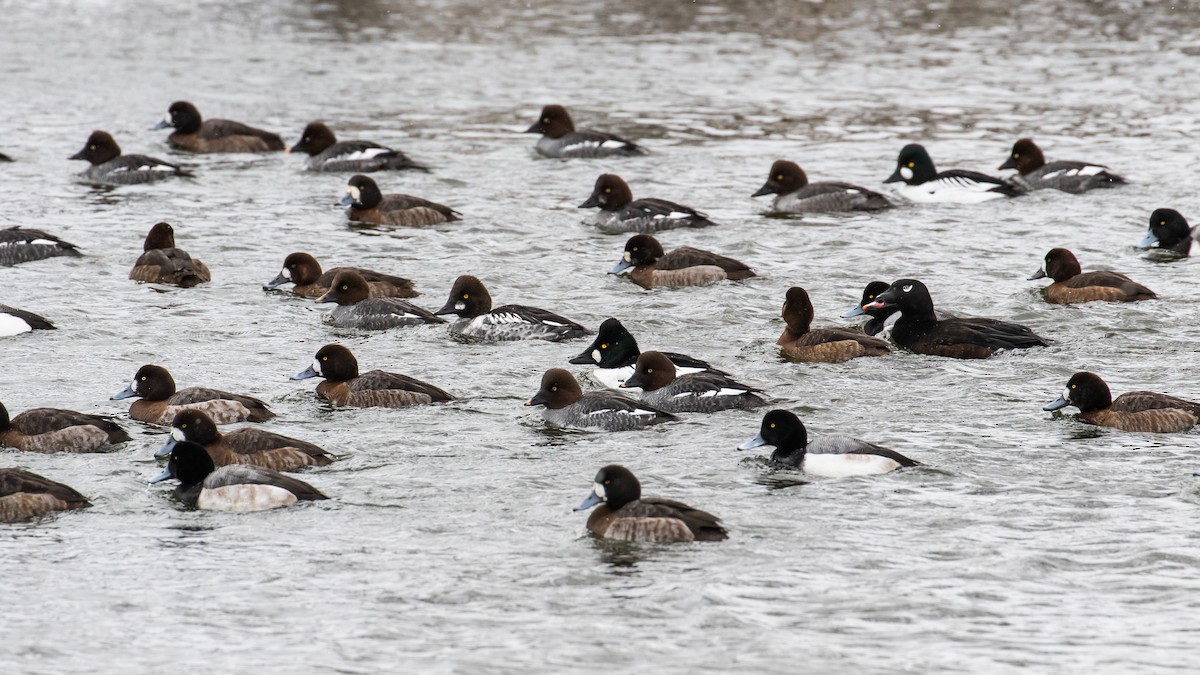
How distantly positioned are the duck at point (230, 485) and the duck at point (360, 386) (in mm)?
2530

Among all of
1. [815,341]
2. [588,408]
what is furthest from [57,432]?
[815,341]

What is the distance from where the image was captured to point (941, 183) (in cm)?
2541

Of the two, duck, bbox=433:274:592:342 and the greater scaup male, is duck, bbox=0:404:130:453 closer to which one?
duck, bbox=433:274:592:342

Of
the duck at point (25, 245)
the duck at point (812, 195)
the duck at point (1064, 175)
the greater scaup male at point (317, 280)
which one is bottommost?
the greater scaup male at point (317, 280)

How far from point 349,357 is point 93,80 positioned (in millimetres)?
21203

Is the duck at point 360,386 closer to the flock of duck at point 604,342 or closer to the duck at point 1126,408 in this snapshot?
the flock of duck at point 604,342

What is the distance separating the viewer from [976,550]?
40.3 ft

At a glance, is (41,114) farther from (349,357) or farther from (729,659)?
(729,659)

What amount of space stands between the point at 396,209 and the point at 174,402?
920 centimetres

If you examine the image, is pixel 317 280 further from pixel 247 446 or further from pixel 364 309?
pixel 247 446

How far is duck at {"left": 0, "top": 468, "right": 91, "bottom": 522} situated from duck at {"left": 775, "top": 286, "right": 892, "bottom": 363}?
8099mm

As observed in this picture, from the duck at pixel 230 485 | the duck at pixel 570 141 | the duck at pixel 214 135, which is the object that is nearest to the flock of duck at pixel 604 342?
the duck at pixel 230 485

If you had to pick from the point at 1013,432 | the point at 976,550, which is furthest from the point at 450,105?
the point at 976,550

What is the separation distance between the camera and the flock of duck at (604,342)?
13.4 meters
